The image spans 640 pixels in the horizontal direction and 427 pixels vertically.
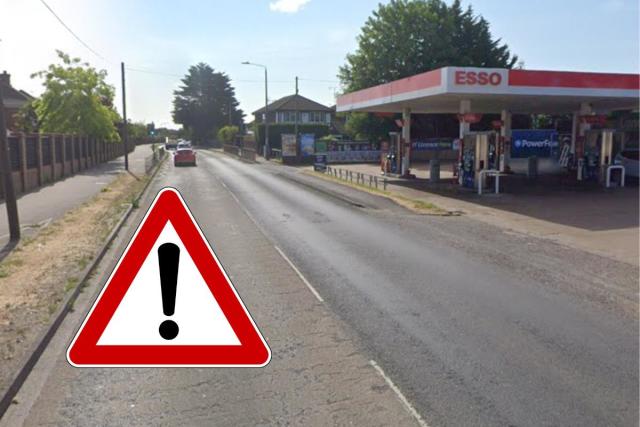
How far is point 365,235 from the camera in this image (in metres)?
13.0

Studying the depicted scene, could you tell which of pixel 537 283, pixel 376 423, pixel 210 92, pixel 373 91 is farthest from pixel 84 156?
pixel 210 92

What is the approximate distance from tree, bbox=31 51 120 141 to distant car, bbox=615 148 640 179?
33705 millimetres

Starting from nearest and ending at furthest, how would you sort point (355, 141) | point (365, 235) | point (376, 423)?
point (376, 423)
point (365, 235)
point (355, 141)

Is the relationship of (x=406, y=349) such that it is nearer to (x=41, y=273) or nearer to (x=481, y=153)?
(x=41, y=273)

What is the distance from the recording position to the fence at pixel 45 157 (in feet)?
72.0

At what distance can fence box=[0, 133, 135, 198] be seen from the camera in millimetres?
21953

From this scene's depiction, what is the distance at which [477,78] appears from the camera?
20891 mm

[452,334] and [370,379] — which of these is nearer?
[370,379]

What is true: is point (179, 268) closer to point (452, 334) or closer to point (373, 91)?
point (452, 334)

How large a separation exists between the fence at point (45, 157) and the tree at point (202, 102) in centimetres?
6227

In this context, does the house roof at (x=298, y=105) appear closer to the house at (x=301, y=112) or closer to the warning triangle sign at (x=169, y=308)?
the house at (x=301, y=112)

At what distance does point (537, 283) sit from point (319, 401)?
529 cm

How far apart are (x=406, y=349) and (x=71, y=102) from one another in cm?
3970

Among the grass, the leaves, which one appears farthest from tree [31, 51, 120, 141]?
the grass
